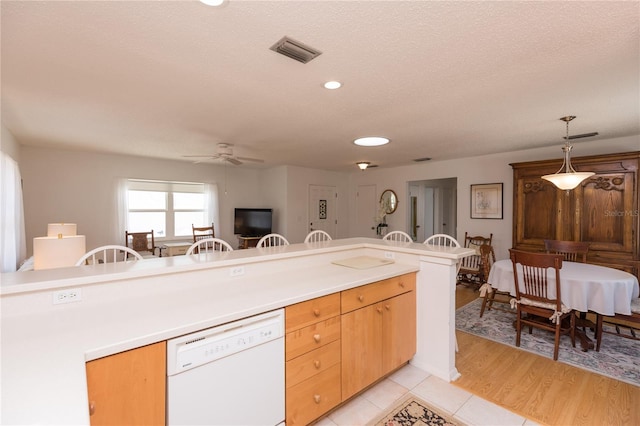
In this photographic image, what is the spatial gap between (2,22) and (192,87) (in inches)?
39.5

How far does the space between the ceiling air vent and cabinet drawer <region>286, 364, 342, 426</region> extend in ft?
6.42

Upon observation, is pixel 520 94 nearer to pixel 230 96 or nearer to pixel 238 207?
pixel 230 96

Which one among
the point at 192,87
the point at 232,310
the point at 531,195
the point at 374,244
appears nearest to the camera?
the point at 232,310

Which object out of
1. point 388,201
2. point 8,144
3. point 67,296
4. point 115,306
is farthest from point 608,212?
point 8,144

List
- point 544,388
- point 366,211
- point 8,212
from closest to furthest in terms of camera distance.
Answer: point 544,388
point 8,212
point 366,211

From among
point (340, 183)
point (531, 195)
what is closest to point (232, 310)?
point (531, 195)

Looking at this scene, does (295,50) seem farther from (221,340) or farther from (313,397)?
(313,397)

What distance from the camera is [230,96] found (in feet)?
8.03

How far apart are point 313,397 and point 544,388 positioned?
1.85 m

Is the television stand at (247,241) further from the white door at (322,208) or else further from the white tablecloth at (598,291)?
the white tablecloth at (598,291)

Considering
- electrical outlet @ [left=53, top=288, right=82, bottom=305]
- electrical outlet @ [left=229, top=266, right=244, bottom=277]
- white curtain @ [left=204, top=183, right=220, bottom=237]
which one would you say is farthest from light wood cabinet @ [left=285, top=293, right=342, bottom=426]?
white curtain @ [left=204, top=183, right=220, bottom=237]

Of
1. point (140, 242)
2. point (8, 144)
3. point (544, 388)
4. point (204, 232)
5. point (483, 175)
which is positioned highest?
point (8, 144)

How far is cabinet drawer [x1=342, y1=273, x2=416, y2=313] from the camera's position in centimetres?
194

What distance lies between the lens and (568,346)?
2889 millimetres
